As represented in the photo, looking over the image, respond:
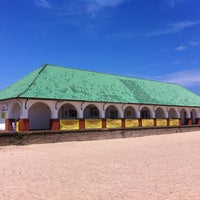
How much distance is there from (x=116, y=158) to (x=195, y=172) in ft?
13.1

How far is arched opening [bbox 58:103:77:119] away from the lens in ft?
79.6

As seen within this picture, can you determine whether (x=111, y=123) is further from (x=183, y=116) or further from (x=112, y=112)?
(x=183, y=116)

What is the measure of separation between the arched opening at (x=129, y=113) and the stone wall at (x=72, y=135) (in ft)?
9.07

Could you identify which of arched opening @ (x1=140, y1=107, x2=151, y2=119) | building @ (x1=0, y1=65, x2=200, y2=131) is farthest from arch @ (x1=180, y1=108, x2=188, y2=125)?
arched opening @ (x1=140, y1=107, x2=151, y2=119)

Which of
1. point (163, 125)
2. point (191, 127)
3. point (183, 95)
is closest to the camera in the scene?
point (163, 125)

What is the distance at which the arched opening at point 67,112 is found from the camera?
A: 955 inches

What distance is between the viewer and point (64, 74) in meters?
25.2

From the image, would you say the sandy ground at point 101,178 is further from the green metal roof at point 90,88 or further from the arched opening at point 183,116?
the arched opening at point 183,116

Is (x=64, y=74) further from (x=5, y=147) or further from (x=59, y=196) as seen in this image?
(x=59, y=196)

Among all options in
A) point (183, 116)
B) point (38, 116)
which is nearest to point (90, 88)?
point (38, 116)

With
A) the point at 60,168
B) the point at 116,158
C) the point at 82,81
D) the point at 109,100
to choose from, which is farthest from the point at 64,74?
the point at 60,168

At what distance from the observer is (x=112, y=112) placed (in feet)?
91.9

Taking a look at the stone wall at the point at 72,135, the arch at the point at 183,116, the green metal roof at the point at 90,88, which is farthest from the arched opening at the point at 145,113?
the arch at the point at 183,116

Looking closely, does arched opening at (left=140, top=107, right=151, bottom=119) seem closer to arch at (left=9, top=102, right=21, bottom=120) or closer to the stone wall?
the stone wall
